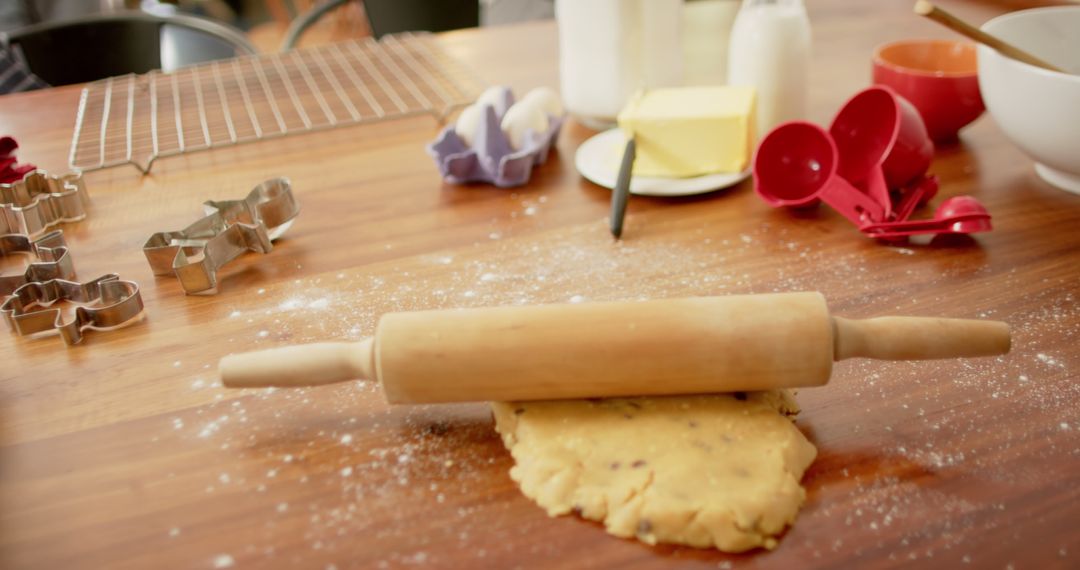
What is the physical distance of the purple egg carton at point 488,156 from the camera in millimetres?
1107

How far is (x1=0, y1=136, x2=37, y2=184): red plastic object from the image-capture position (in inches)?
44.1

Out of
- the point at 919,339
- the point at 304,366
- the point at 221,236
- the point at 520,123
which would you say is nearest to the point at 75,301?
the point at 221,236

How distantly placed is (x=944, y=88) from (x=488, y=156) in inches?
23.8

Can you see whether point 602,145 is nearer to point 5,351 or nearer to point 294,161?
point 294,161

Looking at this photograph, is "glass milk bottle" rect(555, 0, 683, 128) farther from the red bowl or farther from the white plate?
the red bowl

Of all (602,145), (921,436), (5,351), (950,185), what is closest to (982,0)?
(950,185)

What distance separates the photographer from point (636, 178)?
1.08m

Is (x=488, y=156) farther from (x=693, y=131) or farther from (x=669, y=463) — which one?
(x=669, y=463)

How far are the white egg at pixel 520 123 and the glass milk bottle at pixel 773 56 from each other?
280mm

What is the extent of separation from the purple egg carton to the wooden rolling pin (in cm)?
48

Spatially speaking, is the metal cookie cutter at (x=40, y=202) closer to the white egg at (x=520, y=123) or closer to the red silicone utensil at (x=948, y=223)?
the white egg at (x=520, y=123)

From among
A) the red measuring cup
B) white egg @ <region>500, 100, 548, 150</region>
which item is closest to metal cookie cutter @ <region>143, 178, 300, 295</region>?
white egg @ <region>500, 100, 548, 150</region>

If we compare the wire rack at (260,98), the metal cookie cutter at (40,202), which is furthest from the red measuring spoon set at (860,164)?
the metal cookie cutter at (40,202)

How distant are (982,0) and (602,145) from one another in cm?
101
